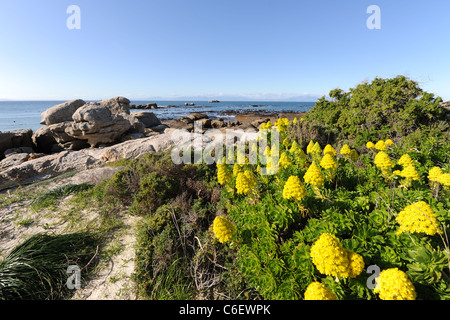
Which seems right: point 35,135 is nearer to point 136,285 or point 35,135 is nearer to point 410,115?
point 136,285

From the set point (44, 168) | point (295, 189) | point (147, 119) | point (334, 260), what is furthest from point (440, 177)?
point (147, 119)

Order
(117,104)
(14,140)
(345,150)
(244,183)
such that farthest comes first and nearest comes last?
(117,104), (14,140), (345,150), (244,183)

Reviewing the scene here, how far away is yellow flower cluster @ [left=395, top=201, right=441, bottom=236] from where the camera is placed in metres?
1.74

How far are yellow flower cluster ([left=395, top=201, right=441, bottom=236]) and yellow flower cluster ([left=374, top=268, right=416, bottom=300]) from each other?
0.67m

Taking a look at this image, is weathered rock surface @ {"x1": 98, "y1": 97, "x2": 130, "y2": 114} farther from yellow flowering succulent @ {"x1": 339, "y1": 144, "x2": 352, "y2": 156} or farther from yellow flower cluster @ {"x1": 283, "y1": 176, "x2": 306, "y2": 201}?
yellow flower cluster @ {"x1": 283, "y1": 176, "x2": 306, "y2": 201}

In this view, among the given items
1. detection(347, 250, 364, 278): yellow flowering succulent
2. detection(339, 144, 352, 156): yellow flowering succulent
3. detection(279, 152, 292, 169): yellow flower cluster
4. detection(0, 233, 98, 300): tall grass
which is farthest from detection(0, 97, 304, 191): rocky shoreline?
detection(347, 250, 364, 278): yellow flowering succulent

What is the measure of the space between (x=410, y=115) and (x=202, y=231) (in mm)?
8539

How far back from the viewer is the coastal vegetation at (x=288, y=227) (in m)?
1.71

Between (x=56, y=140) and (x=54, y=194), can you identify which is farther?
(x=56, y=140)

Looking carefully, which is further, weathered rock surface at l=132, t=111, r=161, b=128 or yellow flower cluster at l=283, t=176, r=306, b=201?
weathered rock surface at l=132, t=111, r=161, b=128

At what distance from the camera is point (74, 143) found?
1509 centimetres

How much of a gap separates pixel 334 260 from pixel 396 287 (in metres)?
0.41

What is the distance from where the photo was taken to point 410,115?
22.1 ft

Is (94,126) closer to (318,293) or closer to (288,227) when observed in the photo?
(288,227)
